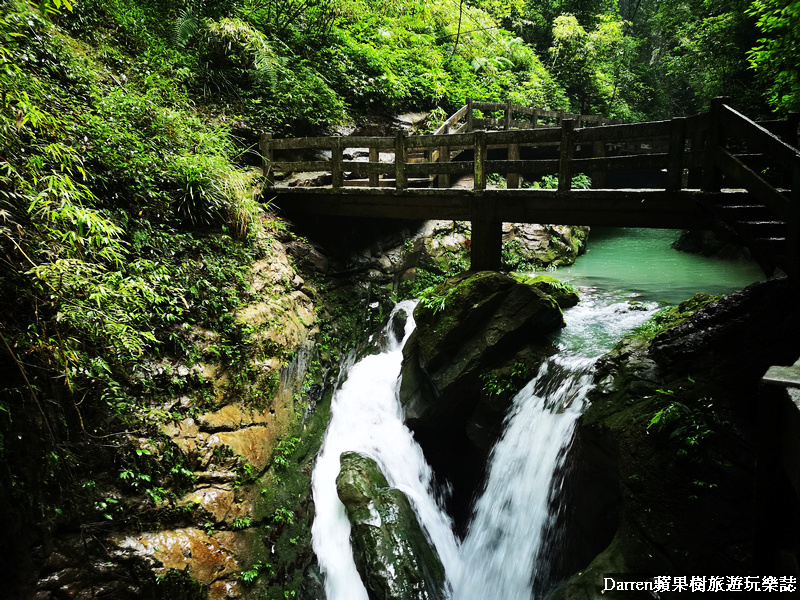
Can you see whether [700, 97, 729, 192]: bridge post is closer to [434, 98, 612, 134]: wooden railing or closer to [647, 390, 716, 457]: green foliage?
[647, 390, 716, 457]: green foliage

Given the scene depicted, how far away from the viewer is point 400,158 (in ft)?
27.8

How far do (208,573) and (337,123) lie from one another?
33.6 ft

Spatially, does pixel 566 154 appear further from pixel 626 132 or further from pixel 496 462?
pixel 496 462

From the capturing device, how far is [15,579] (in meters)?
4.08

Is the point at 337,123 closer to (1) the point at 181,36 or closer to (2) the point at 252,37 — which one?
(2) the point at 252,37

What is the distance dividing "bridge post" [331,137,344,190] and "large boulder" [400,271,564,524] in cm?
322

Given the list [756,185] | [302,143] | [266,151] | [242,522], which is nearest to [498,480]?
[242,522]

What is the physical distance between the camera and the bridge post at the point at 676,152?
566 cm

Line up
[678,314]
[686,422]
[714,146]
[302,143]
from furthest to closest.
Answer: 1. [302,143]
2. [678,314]
3. [714,146]
4. [686,422]

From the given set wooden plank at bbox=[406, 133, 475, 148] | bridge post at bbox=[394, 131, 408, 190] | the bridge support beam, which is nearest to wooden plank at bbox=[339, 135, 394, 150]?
bridge post at bbox=[394, 131, 408, 190]

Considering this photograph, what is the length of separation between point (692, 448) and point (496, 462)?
2.86m

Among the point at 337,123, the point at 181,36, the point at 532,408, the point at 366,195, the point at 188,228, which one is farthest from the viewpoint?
the point at 337,123

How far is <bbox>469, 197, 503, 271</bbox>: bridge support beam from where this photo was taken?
7.86 meters

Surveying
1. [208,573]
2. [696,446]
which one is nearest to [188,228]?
[208,573]
